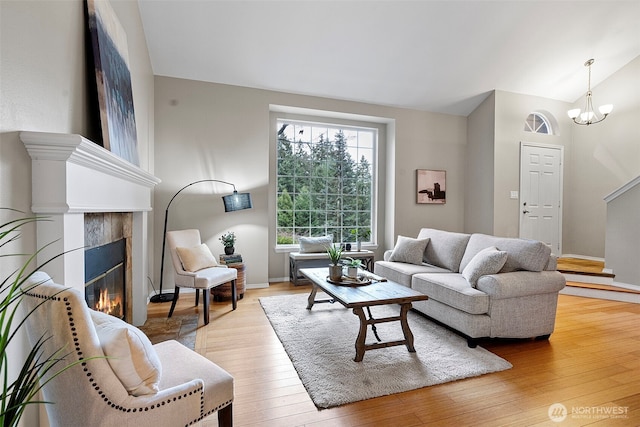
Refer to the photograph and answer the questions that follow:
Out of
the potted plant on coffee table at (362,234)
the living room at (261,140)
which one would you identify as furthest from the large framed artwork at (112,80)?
the potted plant on coffee table at (362,234)

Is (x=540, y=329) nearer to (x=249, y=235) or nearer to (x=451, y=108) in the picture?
(x=249, y=235)

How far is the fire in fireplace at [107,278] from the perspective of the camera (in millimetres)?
2004

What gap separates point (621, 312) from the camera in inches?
142

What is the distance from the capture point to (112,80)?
7.36ft

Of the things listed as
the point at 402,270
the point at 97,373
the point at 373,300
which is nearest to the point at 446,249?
the point at 402,270

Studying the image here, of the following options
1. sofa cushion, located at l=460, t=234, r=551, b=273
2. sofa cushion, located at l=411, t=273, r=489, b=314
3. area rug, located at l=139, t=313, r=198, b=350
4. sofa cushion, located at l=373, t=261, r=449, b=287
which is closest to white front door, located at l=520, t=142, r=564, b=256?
sofa cushion, located at l=373, t=261, r=449, b=287

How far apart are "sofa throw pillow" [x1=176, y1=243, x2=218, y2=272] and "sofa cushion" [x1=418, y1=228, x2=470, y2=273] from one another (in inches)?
105

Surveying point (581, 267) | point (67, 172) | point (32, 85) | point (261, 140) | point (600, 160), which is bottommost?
point (581, 267)

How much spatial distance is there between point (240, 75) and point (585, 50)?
17.0 feet

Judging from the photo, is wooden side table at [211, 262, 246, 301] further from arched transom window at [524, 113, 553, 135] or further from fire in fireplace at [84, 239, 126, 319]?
arched transom window at [524, 113, 553, 135]

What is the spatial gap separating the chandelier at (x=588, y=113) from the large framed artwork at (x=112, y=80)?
6.09 meters

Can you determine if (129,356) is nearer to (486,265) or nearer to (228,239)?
(486,265)

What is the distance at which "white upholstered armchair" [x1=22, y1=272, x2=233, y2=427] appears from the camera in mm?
957

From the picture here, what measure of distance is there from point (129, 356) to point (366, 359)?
70.5 inches
